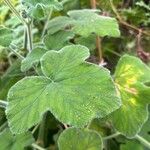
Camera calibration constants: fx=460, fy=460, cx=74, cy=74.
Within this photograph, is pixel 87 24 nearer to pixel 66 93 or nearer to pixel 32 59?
pixel 32 59

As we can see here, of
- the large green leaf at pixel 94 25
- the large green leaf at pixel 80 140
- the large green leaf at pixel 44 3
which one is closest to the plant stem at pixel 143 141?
the large green leaf at pixel 80 140

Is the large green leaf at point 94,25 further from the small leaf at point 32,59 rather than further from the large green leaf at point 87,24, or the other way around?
the small leaf at point 32,59

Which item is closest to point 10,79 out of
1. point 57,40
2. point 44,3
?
point 57,40

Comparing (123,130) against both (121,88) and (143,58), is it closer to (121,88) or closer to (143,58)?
(121,88)


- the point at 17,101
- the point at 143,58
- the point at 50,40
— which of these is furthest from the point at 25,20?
the point at 143,58

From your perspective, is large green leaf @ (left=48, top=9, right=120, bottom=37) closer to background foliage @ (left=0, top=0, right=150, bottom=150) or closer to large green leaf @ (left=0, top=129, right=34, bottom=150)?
background foliage @ (left=0, top=0, right=150, bottom=150)

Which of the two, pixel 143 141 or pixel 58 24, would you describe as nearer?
pixel 143 141

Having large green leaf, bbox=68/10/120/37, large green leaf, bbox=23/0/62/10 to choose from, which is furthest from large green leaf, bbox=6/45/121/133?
large green leaf, bbox=68/10/120/37
